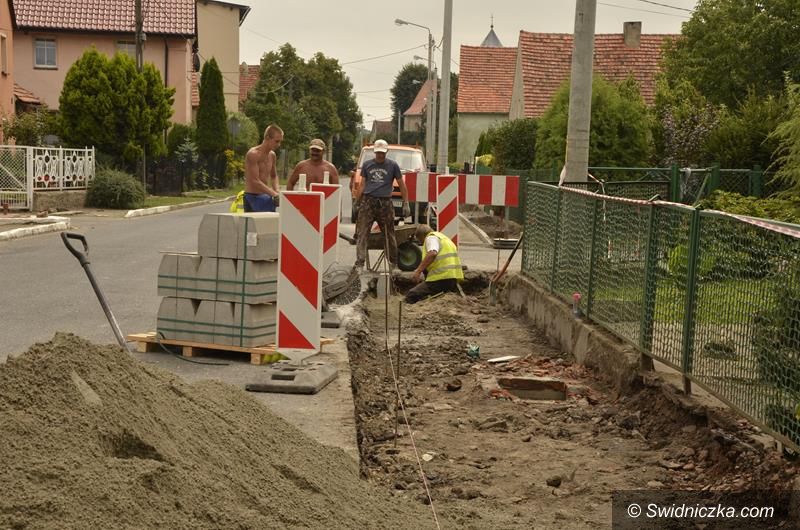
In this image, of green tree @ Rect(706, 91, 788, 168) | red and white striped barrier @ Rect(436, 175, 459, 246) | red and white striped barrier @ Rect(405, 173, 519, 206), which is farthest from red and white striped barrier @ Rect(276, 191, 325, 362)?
green tree @ Rect(706, 91, 788, 168)

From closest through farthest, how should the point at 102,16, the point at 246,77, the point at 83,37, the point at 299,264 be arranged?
the point at 299,264, the point at 83,37, the point at 102,16, the point at 246,77

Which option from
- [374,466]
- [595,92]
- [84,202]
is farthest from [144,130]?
[374,466]

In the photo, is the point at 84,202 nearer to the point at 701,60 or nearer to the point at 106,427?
the point at 701,60

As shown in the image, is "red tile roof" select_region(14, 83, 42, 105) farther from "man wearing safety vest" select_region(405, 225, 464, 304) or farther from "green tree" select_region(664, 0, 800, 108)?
"man wearing safety vest" select_region(405, 225, 464, 304)

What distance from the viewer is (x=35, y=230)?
72.4 ft

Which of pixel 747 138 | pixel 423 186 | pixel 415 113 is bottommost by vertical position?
pixel 423 186

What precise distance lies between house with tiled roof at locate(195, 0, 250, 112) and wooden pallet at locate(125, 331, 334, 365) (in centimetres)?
6462

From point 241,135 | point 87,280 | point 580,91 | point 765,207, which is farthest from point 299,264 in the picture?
point 241,135

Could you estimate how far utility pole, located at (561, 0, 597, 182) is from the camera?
A: 48.0ft

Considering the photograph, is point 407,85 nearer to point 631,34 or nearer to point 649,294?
point 631,34

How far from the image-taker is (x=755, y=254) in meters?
6.40

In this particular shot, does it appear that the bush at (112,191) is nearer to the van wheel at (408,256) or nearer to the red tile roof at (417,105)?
the van wheel at (408,256)

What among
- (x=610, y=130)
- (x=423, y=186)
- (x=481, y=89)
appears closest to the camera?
(x=423, y=186)

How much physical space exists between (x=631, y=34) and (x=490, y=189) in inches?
1183
